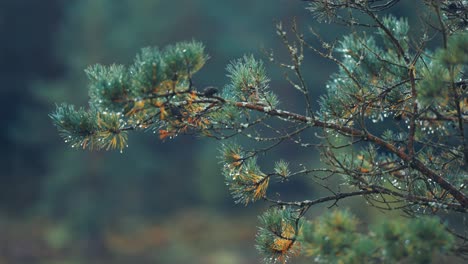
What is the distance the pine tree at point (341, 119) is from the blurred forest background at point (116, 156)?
37.5ft

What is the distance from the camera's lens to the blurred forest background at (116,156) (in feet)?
50.0

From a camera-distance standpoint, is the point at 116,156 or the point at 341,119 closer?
the point at 341,119

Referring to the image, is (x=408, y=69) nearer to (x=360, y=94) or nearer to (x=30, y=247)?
(x=360, y=94)

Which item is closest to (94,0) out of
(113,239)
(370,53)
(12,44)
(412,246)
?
(12,44)

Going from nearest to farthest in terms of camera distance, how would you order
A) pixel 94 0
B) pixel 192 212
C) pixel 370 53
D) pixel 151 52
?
pixel 151 52
pixel 370 53
pixel 94 0
pixel 192 212

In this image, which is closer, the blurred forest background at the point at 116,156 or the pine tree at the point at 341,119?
the pine tree at the point at 341,119

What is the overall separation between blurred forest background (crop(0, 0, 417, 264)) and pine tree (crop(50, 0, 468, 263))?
37.5ft

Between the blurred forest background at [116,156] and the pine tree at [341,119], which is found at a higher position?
the blurred forest background at [116,156]

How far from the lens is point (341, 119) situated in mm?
3229

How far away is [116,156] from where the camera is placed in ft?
51.3

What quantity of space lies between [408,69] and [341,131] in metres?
0.38

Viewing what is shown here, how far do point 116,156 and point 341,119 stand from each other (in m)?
12.7

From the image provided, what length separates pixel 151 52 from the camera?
2.68 meters

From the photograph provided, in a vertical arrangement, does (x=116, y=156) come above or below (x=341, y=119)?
above
